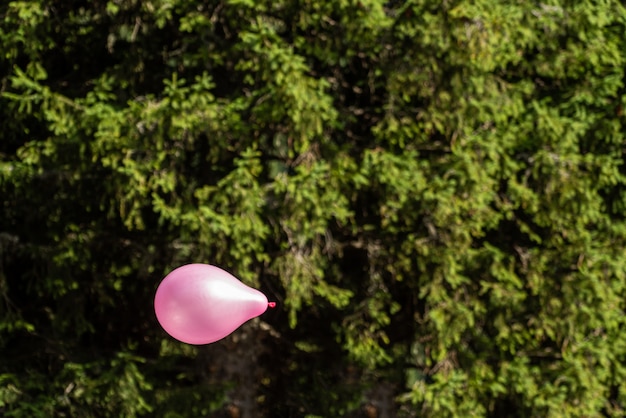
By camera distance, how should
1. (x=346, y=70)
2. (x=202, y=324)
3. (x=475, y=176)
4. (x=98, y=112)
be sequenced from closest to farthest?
(x=202, y=324) → (x=98, y=112) → (x=475, y=176) → (x=346, y=70)

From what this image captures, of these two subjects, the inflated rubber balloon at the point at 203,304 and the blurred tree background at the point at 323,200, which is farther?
the blurred tree background at the point at 323,200

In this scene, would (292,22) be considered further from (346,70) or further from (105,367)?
(105,367)

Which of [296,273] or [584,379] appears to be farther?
[584,379]

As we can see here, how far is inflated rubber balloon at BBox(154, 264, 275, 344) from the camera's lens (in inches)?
239

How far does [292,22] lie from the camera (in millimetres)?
8734

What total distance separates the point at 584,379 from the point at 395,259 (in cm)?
182

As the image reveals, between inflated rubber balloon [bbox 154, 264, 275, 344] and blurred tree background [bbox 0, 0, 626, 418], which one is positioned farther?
blurred tree background [bbox 0, 0, 626, 418]

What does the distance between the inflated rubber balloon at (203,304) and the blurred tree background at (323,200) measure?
82.1 inches

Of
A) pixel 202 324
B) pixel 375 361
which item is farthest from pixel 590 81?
pixel 202 324

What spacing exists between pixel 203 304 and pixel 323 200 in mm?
2634

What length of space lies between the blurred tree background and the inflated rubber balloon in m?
2.09

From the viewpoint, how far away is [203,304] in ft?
19.8

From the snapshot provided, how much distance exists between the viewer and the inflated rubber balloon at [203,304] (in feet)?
19.9

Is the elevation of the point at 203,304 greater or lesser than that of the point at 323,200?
greater
